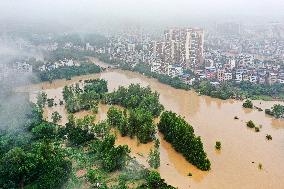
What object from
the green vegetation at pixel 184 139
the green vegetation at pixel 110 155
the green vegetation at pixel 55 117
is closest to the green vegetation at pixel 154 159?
the green vegetation at pixel 110 155

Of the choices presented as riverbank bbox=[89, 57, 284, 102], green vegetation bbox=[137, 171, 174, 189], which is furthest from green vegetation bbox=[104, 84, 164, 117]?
green vegetation bbox=[137, 171, 174, 189]

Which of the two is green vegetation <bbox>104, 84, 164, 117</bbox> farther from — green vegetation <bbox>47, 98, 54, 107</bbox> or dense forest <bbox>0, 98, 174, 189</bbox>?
dense forest <bbox>0, 98, 174, 189</bbox>

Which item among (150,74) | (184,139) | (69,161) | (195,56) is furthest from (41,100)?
(195,56)

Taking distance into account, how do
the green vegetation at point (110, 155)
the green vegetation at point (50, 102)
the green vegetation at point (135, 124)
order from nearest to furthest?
1. the green vegetation at point (110, 155)
2. the green vegetation at point (135, 124)
3. the green vegetation at point (50, 102)

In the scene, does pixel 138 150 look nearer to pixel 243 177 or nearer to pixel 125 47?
pixel 243 177

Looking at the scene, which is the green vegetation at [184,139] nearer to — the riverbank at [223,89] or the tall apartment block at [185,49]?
the riverbank at [223,89]

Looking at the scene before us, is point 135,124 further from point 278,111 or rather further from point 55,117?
point 278,111
